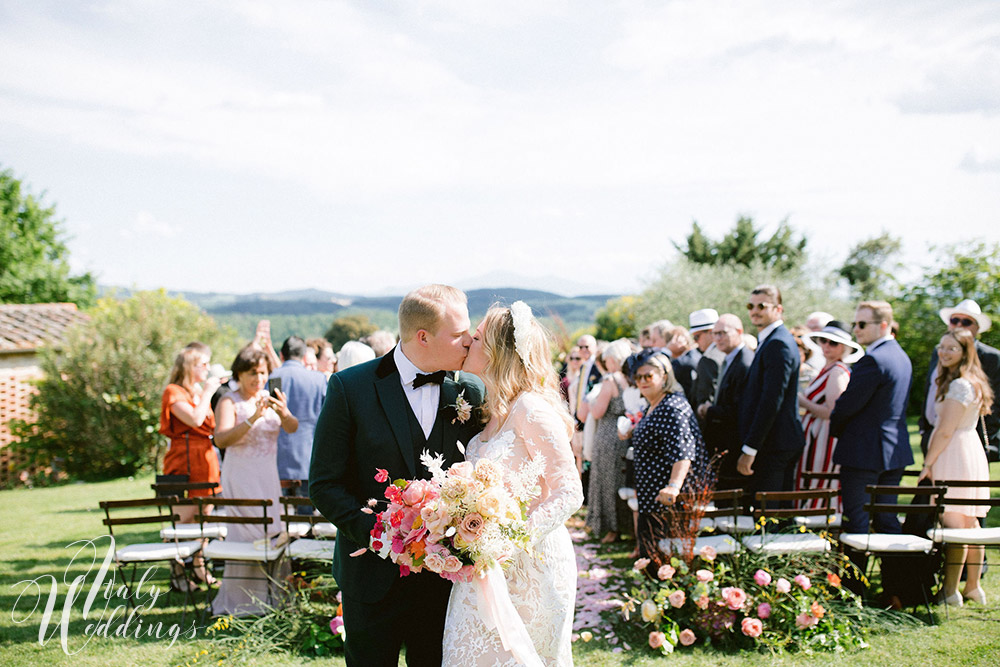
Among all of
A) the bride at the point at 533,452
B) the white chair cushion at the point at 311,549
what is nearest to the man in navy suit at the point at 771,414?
the bride at the point at 533,452

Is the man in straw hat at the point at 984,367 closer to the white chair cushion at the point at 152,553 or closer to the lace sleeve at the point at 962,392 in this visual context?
the lace sleeve at the point at 962,392

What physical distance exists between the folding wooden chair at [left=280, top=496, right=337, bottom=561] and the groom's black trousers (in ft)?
7.08

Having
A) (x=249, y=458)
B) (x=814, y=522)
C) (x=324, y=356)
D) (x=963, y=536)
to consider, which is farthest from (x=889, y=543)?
(x=324, y=356)

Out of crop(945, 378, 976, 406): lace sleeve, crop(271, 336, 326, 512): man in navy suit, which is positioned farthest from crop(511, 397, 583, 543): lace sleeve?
crop(945, 378, 976, 406): lace sleeve

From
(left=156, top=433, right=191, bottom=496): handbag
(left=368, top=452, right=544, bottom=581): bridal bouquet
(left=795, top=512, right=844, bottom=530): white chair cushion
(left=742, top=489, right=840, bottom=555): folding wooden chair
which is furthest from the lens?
(left=156, top=433, right=191, bottom=496): handbag

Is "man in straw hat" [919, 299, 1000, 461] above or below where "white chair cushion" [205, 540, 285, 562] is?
above

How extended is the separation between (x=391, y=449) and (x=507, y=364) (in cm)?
64

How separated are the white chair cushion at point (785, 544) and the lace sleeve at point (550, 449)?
2.58 m

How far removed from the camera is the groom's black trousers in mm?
2871

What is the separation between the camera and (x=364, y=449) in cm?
292

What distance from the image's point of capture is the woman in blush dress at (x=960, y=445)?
541 cm

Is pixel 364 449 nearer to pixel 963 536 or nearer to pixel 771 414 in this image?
pixel 771 414

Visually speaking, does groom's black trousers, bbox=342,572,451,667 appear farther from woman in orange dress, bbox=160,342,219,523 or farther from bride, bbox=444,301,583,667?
woman in orange dress, bbox=160,342,219,523

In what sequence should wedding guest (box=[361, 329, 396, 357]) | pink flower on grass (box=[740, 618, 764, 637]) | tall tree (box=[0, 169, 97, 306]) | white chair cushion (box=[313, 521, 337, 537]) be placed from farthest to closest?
tall tree (box=[0, 169, 97, 306])
wedding guest (box=[361, 329, 396, 357])
white chair cushion (box=[313, 521, 337, 537])
pink flower on grass (box=[740, 618, 764, 637])
